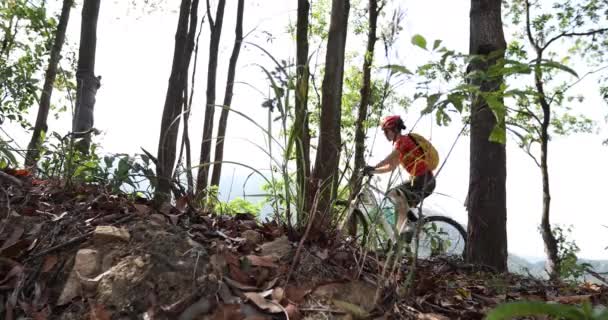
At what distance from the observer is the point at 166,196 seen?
93.0 inches

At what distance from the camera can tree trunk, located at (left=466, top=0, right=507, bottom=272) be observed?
385 centimetres

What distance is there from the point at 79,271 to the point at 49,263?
17 centimetres

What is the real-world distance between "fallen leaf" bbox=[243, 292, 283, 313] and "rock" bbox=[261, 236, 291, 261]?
0.83ft

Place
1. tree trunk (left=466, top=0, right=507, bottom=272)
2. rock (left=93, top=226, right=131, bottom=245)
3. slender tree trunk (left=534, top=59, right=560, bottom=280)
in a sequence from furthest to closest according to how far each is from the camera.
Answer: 1. slender tree trunk (left=534, top=59, right=560, bottom=280)
2. tree trunk (left=466, top=0, right=507, bottom=272)
3. rock (left=93, top=226, right=131, bottom=245)

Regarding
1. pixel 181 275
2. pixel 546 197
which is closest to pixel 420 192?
pixel 181 275

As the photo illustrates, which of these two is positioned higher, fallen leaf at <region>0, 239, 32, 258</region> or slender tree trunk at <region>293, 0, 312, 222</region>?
slender tree trunk at <region>293, 0, 312, 222</region>

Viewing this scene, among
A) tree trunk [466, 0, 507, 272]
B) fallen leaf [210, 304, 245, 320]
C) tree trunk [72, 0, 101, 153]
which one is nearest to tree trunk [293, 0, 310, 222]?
fallen leaf [210, 304, 245, 320]

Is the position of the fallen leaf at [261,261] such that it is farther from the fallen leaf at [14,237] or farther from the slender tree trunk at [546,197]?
the slender tree trunk at [546,197]

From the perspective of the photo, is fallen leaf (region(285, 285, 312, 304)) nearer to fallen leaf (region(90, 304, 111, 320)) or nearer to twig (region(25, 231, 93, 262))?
fallen leaf (region(90, 304, 111, 320))

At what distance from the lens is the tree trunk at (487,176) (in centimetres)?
385

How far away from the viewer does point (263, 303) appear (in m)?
1.41

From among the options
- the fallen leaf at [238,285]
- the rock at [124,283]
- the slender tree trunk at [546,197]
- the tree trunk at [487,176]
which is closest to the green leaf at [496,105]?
the fallen leaf at [238,285]

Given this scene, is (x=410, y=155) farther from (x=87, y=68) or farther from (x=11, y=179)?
Answer: (x=87, y=68)

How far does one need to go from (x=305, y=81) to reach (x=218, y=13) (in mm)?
10270
